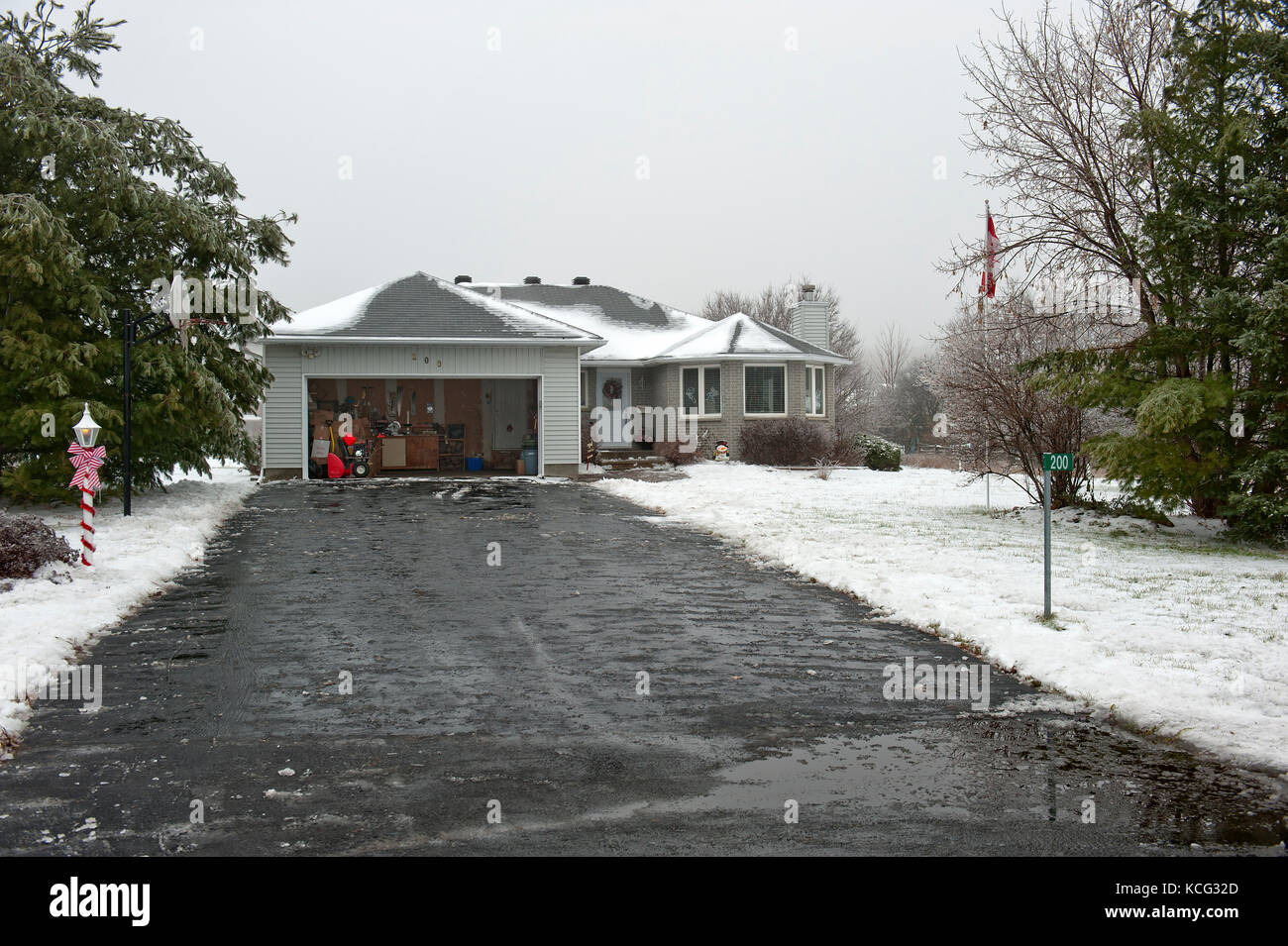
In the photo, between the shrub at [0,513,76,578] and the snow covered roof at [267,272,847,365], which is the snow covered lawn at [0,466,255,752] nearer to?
the shrub at [0,513,76,578]

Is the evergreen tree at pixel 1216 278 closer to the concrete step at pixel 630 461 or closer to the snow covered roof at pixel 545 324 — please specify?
the snow covered roof at pixel 545 324

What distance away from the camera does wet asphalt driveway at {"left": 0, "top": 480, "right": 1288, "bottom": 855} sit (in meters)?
4.58

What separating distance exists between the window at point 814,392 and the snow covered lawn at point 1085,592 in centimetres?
1431

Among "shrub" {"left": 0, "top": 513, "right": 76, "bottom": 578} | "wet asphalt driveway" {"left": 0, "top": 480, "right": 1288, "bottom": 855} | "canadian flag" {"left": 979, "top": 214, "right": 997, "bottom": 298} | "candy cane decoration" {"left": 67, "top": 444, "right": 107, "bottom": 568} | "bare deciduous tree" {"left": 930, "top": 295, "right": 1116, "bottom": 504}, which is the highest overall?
"canadian flag" {"left": 979, "top": 214, "right": 997, "bottom": 298}

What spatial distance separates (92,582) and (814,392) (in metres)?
27.8

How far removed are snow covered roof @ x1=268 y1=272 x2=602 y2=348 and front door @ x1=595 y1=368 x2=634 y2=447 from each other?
6921 mm

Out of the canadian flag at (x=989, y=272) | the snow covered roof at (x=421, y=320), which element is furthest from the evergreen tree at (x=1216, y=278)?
the snow covered roof at (x=421, y=320)

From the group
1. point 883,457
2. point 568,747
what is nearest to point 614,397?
point 883,457

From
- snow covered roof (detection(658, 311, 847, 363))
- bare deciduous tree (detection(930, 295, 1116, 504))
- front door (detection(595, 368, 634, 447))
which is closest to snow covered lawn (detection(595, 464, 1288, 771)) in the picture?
bare deciduous tree (detection(930, 295, 1116, 504))

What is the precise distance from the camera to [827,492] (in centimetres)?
2408

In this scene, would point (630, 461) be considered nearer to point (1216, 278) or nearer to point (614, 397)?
point (614, 397)

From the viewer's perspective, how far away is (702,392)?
114ft
